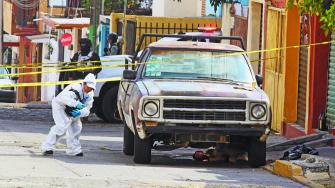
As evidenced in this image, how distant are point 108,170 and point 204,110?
1811 millimetres

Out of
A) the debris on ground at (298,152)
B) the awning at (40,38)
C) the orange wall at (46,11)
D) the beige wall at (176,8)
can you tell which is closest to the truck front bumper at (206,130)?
the debris on ground at (298,152)

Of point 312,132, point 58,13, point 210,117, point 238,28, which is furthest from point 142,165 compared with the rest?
point 58,13

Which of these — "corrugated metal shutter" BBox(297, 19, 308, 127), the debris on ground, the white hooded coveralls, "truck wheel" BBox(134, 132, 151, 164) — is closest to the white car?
"corrugated metal shutter" BBox(297, 19, 308, 127)

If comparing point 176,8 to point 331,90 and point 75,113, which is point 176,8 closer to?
point 331,90

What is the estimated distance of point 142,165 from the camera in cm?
1720

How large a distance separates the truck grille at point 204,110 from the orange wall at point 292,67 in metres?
7.16

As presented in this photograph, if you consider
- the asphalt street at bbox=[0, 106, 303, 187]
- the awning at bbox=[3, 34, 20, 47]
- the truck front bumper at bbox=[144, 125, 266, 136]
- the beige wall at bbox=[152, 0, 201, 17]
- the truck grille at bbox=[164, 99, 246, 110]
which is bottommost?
the awning at bbox=[3, 34, 20, 47]

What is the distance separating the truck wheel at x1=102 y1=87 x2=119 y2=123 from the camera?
26062 millimetres

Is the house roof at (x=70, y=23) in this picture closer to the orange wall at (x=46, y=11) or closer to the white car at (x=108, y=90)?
the orange wall at (x=46, y=11)

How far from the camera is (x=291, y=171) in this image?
16172 millimetres

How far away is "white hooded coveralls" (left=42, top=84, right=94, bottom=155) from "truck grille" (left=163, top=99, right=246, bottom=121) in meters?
1.67

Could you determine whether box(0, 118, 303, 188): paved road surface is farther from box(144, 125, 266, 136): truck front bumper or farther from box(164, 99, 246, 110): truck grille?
box(164, 99, 246, 110): truck grille

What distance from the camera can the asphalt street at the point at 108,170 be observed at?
14273 millimetres

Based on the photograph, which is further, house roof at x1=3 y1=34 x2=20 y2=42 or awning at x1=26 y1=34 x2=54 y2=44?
house roof at x1=3 y1=34 x2=20 y2=42
